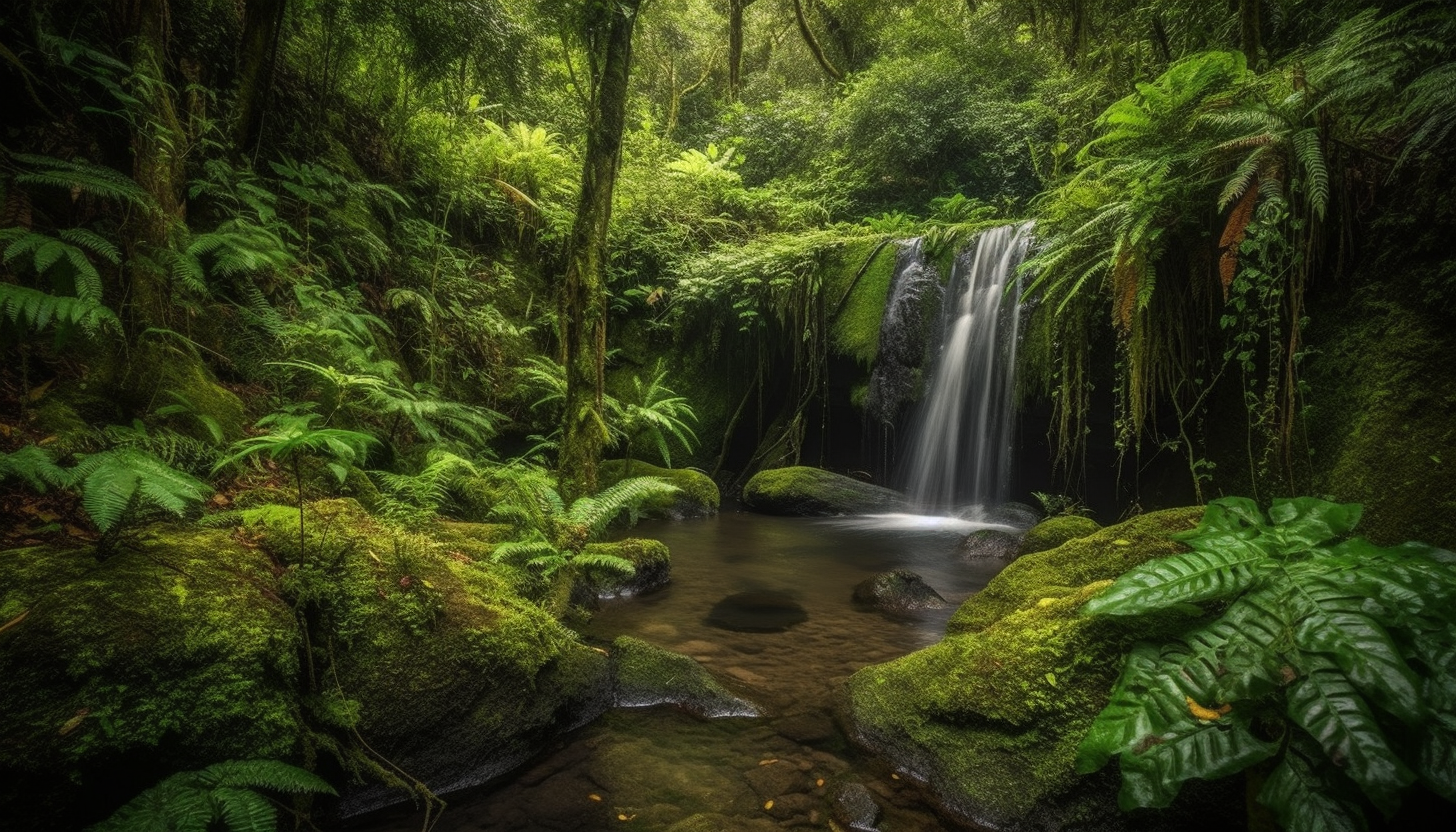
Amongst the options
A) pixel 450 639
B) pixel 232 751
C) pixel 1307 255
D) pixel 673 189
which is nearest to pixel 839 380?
pixel 673 189

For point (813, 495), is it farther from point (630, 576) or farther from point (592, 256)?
point (592, 256)

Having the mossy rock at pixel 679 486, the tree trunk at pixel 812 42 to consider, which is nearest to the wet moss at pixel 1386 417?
the mossy rock at pixel 679 486

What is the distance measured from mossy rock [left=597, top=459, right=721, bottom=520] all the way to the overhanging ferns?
610 cm

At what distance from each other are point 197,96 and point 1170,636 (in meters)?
6.74

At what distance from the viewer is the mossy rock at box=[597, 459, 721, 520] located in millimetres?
7637

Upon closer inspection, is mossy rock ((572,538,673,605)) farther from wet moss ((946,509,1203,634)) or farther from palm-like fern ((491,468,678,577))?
wet moss ((946,509,1203,634))

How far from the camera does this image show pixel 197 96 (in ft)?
14.4

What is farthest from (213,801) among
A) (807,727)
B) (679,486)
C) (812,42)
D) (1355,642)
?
(812,42)

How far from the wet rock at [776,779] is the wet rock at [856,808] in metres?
0.14

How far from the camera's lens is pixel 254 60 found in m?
5.22

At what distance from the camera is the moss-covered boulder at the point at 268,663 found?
5.23 ft

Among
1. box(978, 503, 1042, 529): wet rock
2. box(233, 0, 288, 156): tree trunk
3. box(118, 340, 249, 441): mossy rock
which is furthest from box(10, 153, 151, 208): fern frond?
box(978, 503, 1042, 529): wet rock

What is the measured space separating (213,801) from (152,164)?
398 cm

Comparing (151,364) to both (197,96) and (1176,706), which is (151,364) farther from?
(1176,706)
